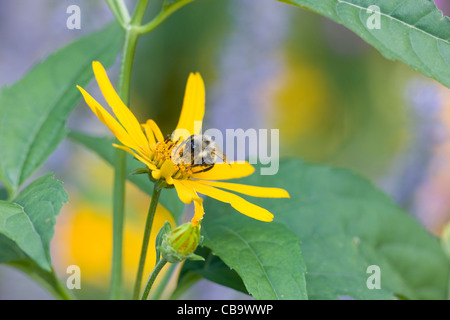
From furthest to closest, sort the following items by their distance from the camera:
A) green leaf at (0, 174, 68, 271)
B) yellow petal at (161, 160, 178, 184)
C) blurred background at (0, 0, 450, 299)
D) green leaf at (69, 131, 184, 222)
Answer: blurred background at (0, 0, 450, 299)
green leaf at (69, 131, 184, 222)
yellow petal at (161, 160, 178, 184)
green leaf at (0, 174, 68, 271)

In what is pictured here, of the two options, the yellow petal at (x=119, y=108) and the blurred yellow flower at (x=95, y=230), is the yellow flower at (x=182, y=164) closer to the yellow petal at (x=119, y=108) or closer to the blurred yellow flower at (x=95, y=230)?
the yellow petal at (x=119, y=108)

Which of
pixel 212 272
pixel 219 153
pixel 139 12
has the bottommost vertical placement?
pixel 212 272

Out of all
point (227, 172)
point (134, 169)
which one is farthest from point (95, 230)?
point (227, 172)

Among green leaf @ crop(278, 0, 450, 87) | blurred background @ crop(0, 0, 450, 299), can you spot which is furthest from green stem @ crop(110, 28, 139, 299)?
blurred background @ crop(0, 0, 450, 299)

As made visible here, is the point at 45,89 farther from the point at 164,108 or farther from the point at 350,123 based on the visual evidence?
the point at 350,123

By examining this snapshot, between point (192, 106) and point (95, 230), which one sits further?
point (95, 230)

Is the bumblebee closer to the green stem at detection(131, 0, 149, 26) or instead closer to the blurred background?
the green stem at detection(131, 0, 149, 26)

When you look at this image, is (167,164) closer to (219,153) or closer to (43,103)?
(219,153)
